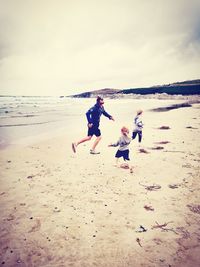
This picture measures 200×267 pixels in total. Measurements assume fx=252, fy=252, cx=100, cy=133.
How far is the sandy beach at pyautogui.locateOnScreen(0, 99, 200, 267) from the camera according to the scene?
389cm

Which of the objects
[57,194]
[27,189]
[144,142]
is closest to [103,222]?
[57,194]

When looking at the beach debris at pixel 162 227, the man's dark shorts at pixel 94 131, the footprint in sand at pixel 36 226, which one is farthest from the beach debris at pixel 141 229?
the man's dark shorts at pixel 94 131

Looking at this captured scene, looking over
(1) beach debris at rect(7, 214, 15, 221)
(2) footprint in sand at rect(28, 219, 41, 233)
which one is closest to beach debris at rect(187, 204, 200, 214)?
(2) footprint in sand at rect(28, 219, 41, 233)

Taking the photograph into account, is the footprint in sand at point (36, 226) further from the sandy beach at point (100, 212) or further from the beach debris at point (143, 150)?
the beach debris at point (143, 150)

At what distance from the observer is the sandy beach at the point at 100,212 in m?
3.89

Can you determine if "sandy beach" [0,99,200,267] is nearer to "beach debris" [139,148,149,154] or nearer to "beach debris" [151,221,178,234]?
"beach debris" [151,221,178,234]

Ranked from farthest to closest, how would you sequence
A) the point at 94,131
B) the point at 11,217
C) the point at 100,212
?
the point at 94,131 → the point at 100,212 → the point at 11,217

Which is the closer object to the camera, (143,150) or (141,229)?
(141,229)

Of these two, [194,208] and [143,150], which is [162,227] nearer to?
[194,208]

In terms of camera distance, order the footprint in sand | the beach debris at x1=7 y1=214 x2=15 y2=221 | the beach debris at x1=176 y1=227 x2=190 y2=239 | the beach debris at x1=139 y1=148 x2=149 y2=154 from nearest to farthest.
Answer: the beach debris at x1=176 y1=227 x2=190 y2=239, the footprint in sand, the beach debris at x1=7 y1=214 x2=15 y2=221, the beach debris at x1=139 y1=148 x2=149 y2=154

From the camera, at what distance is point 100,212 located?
5074 millimetres

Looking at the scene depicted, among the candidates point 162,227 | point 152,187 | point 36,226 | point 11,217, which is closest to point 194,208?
point 162,227

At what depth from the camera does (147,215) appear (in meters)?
4.91

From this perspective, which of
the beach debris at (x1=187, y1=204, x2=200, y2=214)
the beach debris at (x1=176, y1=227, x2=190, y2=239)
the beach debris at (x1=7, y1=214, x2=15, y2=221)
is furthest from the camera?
the beach debris at (x1=187, y1=204, x2=200, y2=214)
